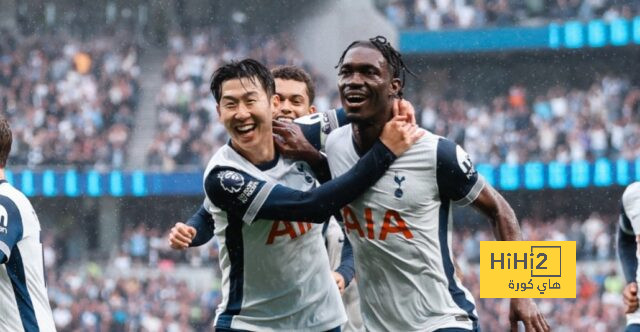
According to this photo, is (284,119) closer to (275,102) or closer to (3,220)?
(275,102)

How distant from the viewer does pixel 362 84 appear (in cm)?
431

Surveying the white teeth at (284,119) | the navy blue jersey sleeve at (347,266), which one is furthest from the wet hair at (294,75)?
the navy blue jersey sleeve at (347,266)

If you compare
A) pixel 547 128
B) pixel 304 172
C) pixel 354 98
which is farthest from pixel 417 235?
pixel 547 128

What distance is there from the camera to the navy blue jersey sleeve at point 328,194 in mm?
4289

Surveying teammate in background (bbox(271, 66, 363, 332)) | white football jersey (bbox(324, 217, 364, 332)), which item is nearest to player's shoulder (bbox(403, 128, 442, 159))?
teammate in background (bbox(271, 66, 363, 332))

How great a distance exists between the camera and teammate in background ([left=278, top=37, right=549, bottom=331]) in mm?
4309

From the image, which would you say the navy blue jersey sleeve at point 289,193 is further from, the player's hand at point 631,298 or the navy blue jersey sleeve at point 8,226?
the player's hand at point 631,298

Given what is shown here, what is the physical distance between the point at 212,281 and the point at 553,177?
330 inches

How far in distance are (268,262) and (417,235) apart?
67 centimetres

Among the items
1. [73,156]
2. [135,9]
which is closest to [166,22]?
[135,9]

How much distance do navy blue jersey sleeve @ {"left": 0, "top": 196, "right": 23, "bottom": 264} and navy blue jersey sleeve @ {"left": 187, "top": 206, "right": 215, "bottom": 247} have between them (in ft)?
2.33

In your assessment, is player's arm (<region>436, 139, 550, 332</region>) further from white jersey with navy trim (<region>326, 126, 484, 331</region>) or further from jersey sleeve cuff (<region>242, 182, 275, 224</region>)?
jersey sleeve cuff (<region>242, 182, 275, 224</region>)

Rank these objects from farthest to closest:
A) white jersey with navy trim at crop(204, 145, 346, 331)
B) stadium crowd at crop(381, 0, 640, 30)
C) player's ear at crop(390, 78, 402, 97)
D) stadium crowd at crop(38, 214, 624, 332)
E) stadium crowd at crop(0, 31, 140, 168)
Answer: stadium crowd at crop(381, 0, 640, 30)
stadium crowd at crop(0, 31, 140, 168)
stadium crowd at crop(38, 214, 624, 332)
white jersey with navy trim at crop(204, 145, 346, 331)
player's ear at crop(390, 78, 402, 97)

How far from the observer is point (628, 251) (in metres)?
6.28
